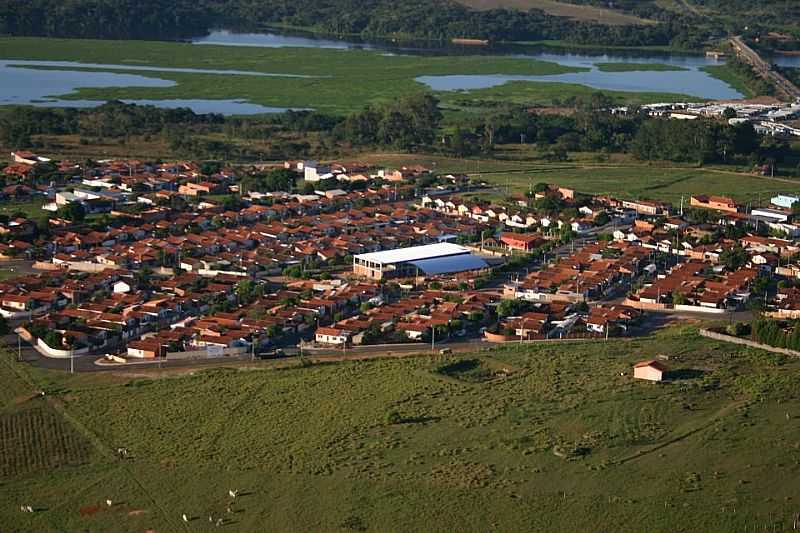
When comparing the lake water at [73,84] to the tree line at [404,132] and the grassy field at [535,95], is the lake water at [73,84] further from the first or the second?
the grassy field at [535,95]

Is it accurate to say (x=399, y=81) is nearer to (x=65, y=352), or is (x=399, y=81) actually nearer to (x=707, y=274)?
(x=707, y=274)

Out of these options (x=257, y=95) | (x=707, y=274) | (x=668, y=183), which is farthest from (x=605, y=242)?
(x=257, y=95)

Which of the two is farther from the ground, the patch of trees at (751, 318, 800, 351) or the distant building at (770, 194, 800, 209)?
the patch of trees at (751, 318, 800, 351)

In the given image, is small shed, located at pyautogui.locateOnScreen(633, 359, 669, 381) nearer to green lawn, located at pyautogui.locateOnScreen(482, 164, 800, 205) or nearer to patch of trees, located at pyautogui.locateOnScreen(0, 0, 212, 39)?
green lawn, located at pyautogui.locateOnScreen(482, 164, 800, 205)

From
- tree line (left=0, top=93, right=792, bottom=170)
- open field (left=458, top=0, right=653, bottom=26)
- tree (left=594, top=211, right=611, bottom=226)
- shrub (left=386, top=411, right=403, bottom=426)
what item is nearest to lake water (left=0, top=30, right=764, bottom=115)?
tree line (left=0, top=93, right=792, bottom=170)

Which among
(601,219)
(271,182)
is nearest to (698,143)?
(601,219)

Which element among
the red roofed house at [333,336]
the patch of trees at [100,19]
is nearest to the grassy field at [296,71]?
the patch of trees at [100,19]
